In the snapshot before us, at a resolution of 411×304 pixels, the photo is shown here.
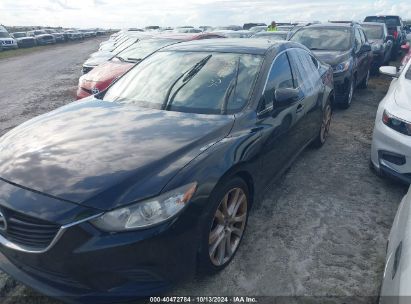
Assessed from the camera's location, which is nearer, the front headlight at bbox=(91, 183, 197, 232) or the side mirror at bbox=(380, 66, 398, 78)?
the front headlight at bbox=(91, 183, 197, 232)

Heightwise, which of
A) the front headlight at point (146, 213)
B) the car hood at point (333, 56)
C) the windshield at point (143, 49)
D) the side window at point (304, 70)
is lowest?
the car hood at point (333, 56)

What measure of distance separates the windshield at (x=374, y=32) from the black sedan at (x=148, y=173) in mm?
9805

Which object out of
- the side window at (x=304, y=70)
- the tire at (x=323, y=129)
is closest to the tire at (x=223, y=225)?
the side window at (x=304, y=70)

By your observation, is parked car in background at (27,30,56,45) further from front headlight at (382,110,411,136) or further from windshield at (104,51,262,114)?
front headlight at (382,110,411,136)

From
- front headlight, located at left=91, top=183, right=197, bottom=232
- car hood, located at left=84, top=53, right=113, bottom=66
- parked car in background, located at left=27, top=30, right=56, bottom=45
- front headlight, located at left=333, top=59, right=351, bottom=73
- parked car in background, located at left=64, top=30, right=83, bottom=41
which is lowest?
parked car in background, located at left=64, top=30, right=83, bottom=41

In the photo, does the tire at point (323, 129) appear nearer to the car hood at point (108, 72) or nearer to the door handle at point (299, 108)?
the door handle at point (299, 108)

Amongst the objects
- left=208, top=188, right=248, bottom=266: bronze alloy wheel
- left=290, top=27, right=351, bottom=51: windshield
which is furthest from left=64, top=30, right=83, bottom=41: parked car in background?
left=208, top=188, right=248, bottom=266: bronze alloy wheel

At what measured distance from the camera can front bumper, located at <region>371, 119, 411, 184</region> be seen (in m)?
3.62

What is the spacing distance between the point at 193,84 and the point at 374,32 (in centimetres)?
1107

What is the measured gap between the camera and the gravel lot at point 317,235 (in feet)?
8.71

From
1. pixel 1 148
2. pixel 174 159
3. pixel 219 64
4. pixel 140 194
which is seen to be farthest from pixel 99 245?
pixel 219 64

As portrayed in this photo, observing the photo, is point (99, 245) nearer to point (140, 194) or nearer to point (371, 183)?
point (140, 194)

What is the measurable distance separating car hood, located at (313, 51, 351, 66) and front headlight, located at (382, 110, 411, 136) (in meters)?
3.36

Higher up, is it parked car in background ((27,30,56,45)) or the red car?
the red car
